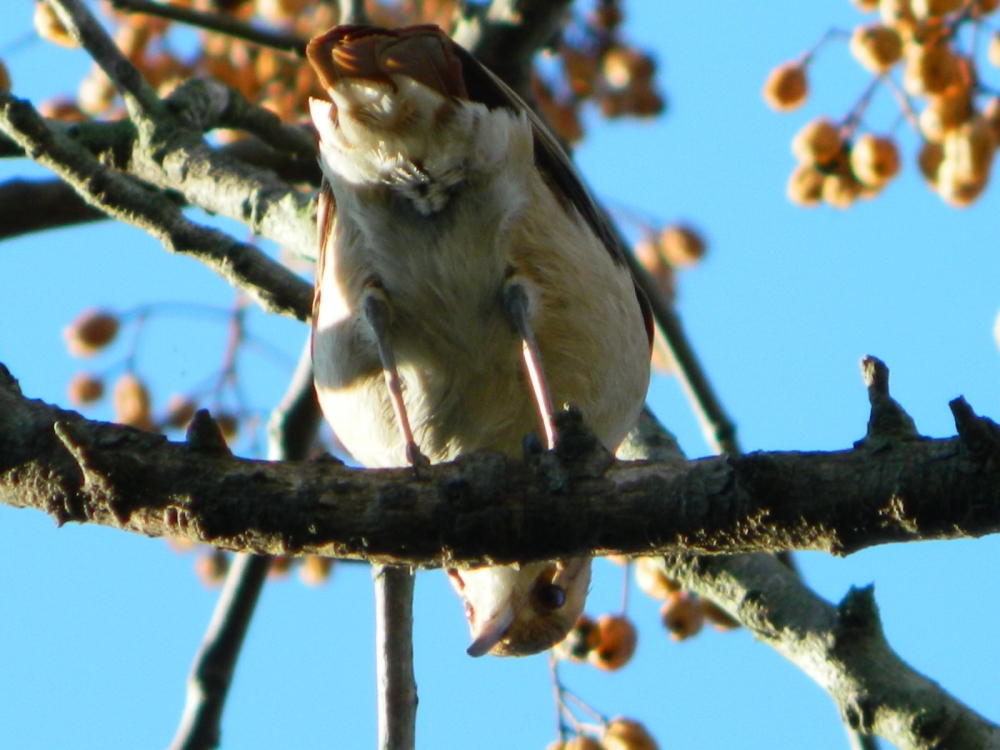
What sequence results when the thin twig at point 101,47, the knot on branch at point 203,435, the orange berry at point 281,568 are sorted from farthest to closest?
the orange berry at point 281,568 < the thin twig at point 101,47 < the knot on branch at point 203,435

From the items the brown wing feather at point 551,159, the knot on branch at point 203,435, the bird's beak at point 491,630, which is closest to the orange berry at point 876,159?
the brown wing feather at point 551,159

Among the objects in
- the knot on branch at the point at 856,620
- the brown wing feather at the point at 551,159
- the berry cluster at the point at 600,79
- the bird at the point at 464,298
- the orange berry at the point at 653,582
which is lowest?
the knot on branch at the point at 856,620

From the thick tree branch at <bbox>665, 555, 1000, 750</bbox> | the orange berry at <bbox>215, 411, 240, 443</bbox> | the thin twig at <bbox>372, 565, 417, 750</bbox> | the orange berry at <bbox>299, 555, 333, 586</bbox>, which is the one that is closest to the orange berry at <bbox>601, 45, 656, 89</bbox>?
the orange berry at <bbox>215, 411, 240, 443</bbox>

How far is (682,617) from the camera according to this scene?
14.8ft

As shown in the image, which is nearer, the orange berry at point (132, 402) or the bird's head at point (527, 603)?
the bird's head at point (527, 603)

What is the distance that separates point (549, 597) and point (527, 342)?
754mm

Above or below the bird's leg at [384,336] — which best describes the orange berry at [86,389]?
above

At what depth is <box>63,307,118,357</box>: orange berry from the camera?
225 inches

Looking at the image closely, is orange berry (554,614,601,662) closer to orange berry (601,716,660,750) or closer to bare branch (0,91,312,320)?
orange berry (601,716,660,750)

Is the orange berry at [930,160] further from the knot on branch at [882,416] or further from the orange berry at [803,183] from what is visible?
the knot on branch at [882,416]

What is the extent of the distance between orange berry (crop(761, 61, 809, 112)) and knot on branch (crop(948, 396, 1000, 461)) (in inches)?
159

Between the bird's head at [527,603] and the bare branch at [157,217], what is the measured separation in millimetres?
1228

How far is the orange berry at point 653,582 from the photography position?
180 inches

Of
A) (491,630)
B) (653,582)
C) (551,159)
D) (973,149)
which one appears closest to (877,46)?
(973,149)
